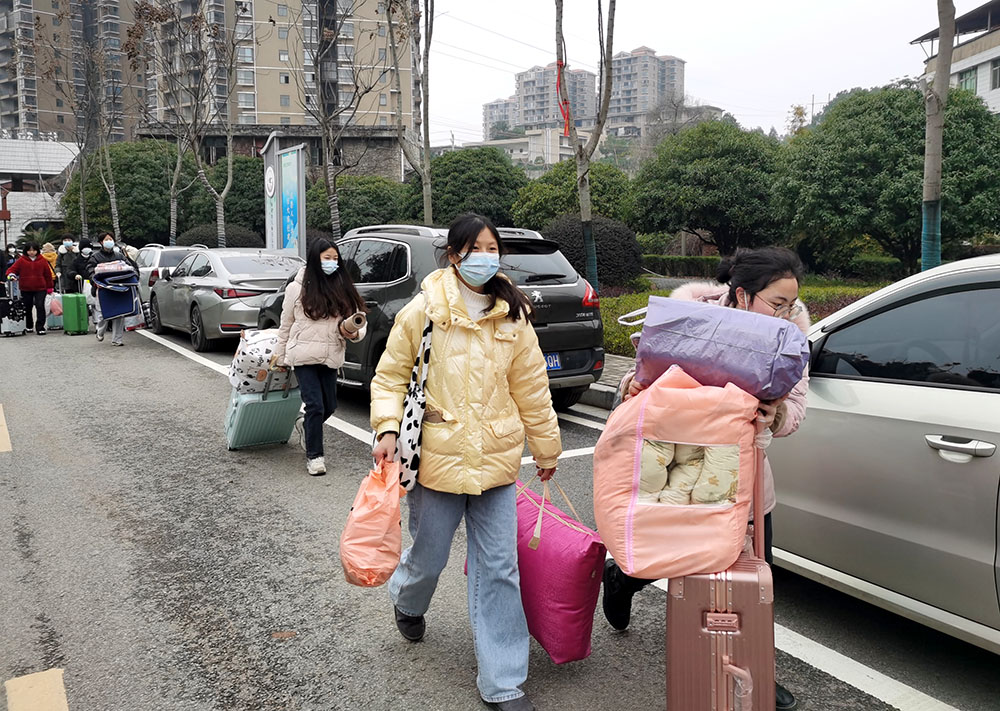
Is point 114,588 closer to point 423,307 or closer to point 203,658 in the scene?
point 203,658

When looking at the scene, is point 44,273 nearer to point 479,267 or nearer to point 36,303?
point 36,303

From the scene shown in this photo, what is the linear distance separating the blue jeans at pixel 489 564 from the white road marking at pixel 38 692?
4.64 feet

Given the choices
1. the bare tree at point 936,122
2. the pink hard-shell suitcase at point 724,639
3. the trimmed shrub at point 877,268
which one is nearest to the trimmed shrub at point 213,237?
the trimmed shrub at point 877,268

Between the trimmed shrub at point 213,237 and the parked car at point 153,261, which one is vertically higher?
the trimmed shrub at point 213,237

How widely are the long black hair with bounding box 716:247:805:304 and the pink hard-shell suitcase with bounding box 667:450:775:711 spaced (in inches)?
35.9

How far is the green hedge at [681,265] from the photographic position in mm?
26672

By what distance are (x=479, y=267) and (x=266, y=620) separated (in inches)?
75.7

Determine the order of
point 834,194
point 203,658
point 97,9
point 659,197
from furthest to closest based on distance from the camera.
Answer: point 97,9
point 659,197
point 834,194
point 203,658

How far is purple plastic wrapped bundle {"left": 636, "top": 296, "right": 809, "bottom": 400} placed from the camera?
253 cm

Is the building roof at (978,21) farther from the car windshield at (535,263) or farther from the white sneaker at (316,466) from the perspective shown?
the white sneaker at (316,466)

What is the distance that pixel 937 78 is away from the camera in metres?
8.31

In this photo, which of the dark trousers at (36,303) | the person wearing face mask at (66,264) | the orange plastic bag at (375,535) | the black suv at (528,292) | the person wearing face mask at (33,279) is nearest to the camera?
the orange plastic bag at (375,535)

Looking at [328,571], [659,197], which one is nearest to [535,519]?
[328,571]

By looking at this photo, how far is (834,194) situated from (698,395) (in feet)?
61.2
